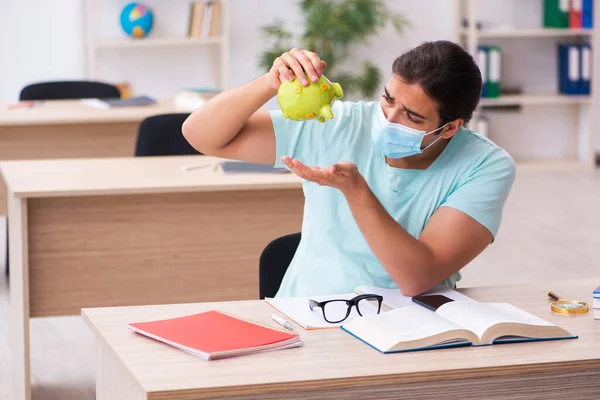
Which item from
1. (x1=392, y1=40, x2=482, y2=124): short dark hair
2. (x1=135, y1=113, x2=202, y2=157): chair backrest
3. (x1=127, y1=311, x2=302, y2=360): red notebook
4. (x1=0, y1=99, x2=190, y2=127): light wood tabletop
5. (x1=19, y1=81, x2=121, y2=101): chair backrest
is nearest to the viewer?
(x1=127, y1=311, x2=302, y2=360): red notebook

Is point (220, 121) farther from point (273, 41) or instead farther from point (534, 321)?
point (273, 41)

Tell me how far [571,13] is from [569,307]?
18.9 feet

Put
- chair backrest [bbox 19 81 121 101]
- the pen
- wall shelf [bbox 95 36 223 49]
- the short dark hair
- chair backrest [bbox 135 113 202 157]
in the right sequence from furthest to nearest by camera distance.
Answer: wall shelf [bbox 95 36 223 49] < chair backrest [bbox 19 81 121 101] < chair backrest [bbox 135 113 202 157] < the short dark hair < the pen

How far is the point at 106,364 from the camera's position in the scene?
67.7 inches

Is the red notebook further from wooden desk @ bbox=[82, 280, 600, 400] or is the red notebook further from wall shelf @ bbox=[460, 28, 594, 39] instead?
wall shelf @ bbox=[460, 28, 594, 39]

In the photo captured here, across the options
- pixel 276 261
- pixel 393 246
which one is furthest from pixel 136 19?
pixel 393 246

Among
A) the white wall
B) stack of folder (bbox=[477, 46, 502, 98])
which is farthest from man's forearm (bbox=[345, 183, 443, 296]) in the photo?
stack of folder (bbox=[477, 46, 502, 98])

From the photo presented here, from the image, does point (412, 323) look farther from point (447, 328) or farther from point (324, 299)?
point (324, 299)

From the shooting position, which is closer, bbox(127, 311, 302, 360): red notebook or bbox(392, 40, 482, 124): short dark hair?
bbox(127, 311, 302, 360): red notebook

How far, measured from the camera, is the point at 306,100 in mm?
1846

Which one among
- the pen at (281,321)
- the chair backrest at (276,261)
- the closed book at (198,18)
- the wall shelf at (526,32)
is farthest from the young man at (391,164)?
the wall shelf at (526,32)

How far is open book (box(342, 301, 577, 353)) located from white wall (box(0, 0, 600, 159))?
4534mm

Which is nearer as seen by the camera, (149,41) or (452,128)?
(452,128)

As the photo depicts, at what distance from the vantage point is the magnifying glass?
182cm
